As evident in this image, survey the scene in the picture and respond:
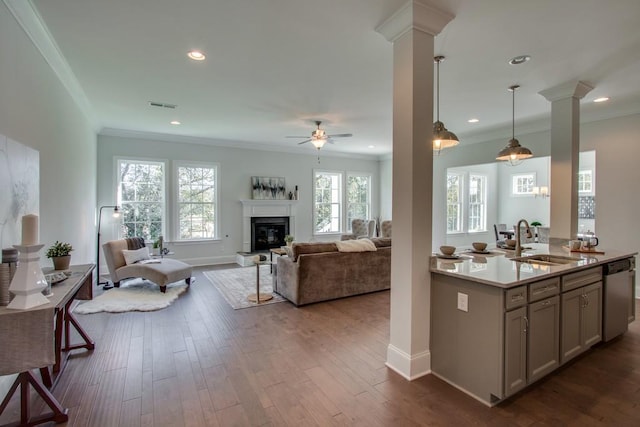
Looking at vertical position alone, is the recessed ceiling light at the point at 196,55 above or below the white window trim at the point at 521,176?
above

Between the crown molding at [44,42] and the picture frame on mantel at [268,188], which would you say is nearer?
the crown molding at [44,42]

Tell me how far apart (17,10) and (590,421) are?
5.09 meters

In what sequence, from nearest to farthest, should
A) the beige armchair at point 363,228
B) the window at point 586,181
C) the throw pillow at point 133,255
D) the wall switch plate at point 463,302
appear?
the wall switch plate at point 463,302 < the throw pillow at point 133,255 < the window at point 586,181 < the beige armchair at point 363,228

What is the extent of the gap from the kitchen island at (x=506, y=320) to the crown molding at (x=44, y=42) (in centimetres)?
383

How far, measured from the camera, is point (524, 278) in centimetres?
228

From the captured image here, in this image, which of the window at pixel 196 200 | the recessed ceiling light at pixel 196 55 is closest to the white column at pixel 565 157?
the recessed ceiling light at pixel 196 55

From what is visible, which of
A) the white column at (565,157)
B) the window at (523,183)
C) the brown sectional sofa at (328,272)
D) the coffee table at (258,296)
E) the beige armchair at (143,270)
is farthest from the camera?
the window at (523,183)

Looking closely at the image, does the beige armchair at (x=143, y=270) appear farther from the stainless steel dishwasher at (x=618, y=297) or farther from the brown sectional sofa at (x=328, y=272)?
the stainless steel dishwasher at (x=618, y=297)

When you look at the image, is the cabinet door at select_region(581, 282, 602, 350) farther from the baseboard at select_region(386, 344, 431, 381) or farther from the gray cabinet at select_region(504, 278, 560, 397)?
the baseboard at select_region(386, 344, 431, 381)

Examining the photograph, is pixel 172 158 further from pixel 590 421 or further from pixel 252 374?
pixel 590 421

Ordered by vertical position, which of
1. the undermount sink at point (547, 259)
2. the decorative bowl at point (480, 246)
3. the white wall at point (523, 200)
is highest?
the white wall at point (523, 200)

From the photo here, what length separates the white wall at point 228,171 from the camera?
651 centimetres

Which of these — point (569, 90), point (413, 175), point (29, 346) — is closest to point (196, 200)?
point (29, 346)

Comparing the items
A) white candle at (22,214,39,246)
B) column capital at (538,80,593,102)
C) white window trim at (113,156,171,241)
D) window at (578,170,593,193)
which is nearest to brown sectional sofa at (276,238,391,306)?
white candle at (22,214,39,246)
